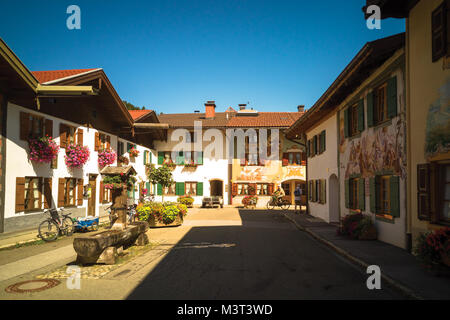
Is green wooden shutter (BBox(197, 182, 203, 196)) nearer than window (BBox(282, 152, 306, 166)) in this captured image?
No

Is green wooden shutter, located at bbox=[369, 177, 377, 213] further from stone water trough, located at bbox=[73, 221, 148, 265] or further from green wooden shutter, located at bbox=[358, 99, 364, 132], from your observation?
stone water trough, located at bbox=[73, 221, 148, 265]

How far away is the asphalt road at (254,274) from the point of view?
17.0ft

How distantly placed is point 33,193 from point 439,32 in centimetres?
1432

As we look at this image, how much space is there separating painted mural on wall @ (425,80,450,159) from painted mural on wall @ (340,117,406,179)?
140 cm

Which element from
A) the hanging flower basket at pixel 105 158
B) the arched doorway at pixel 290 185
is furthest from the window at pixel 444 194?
the arched doorway at pixel 290 185

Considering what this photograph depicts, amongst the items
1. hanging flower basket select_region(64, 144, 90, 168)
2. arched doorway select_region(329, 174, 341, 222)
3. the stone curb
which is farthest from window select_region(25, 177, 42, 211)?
arched doorway select_region(329, 174, 341, 222)

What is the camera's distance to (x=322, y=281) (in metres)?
5.92

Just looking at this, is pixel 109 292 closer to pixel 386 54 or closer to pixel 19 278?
pixel 19 278

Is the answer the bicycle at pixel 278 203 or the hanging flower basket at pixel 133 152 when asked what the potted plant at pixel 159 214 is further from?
the bicycle at pixel 278 203

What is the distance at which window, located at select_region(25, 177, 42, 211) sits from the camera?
1298cm

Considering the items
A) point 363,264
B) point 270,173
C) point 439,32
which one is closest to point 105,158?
point 270,173

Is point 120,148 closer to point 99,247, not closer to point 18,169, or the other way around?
point 18,169

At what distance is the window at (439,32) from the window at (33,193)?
13.9m
